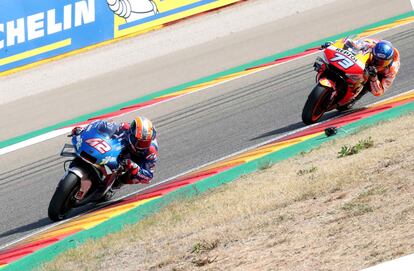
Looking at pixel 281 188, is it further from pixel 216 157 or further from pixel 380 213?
pixel 216 157

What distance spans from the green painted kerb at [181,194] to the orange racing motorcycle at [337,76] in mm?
547

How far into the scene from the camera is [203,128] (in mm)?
14430

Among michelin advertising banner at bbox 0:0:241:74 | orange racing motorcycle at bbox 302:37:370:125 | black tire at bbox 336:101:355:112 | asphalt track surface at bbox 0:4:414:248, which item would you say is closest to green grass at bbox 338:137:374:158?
orange racing motorcycle at bbox 302:37:370:125

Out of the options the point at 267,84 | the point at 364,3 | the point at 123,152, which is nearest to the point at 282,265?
the point at 123,152

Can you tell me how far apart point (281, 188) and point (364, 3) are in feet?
45.9

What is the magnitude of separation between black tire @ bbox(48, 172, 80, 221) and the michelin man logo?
9107mm

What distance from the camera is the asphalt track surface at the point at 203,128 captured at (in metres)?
12.2

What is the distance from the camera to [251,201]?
28.5 feet

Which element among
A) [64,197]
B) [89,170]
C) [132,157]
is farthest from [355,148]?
[64,197]

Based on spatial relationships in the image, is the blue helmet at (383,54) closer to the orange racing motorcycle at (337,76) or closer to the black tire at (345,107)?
the orange racing motorcycle at (337,76)

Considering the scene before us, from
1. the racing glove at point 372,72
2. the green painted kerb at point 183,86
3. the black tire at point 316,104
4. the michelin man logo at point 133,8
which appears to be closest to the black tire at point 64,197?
the black tire at point 316,104

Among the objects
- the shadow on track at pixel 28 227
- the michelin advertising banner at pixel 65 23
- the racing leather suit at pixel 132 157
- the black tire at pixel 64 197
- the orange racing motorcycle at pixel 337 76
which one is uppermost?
the michelin advertising banner at pixel 65 23

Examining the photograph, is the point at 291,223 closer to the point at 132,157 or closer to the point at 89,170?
the point at 89,170

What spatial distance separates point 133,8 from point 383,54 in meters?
7.86
